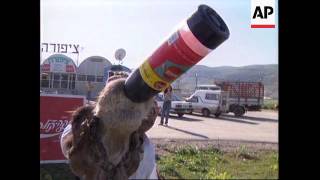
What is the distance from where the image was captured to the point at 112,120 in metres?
0.89

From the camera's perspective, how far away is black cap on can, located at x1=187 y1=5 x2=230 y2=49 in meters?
0.73

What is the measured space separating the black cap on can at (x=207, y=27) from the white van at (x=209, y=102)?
9.52ft

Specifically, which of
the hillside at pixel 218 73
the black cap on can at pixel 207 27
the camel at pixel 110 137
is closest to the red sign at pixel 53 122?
the hillside at pixel 218 73

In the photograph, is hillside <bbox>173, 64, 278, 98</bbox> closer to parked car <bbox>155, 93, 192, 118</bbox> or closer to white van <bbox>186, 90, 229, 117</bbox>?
parked car <bbox>155, 93, 192, 118</bbox>

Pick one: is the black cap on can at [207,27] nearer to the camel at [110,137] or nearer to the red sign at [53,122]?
the camel at [110,137]

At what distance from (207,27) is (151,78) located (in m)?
0.14

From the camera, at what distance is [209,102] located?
441 centimetres

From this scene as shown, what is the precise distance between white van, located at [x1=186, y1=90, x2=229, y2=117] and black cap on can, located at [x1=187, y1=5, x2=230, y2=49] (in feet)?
9.52

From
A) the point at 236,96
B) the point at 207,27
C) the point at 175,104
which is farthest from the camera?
the point at 236,96

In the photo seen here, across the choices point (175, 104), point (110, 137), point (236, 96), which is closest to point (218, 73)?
point (175, 104)

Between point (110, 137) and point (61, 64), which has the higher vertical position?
point (61, 64)

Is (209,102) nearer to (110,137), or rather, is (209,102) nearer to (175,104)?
(175,104)

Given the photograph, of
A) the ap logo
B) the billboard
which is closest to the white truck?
the billboard
